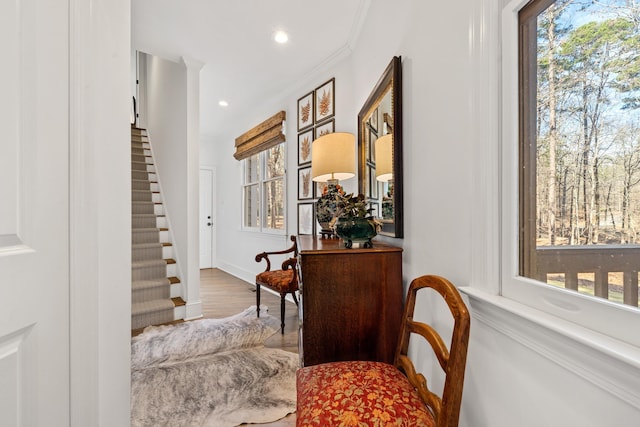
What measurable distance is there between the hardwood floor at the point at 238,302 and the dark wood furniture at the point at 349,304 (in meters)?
1.09

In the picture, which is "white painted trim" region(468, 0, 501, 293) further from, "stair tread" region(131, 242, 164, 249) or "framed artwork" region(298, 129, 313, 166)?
"stair tread" region(131, 242, 164, 249)

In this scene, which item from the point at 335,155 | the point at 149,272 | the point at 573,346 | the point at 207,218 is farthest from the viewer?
Answer: the point at 207,218


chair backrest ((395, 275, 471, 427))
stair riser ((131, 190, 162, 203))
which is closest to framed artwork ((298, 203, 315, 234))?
stair riser ((131, 190, 162, 203))

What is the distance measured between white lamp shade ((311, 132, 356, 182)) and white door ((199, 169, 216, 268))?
4.27 metres

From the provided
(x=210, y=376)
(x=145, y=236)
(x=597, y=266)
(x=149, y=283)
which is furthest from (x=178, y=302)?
(x=597, y=266)

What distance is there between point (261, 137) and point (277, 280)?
234cm

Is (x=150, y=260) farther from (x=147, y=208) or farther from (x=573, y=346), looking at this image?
(x=573, y=346)

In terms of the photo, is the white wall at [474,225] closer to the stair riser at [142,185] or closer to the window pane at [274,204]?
the window pane at [274,204]

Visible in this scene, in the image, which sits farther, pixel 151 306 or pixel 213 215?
pixel 213 215

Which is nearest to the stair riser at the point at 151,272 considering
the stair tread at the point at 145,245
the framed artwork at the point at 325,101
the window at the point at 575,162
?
the stair tread at the point at 145,245

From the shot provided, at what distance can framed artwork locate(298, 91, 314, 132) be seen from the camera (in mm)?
3305

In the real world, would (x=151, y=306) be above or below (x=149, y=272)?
below

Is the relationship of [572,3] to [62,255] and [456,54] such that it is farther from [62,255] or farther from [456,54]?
→ [62,255]

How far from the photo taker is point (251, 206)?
4.73m
